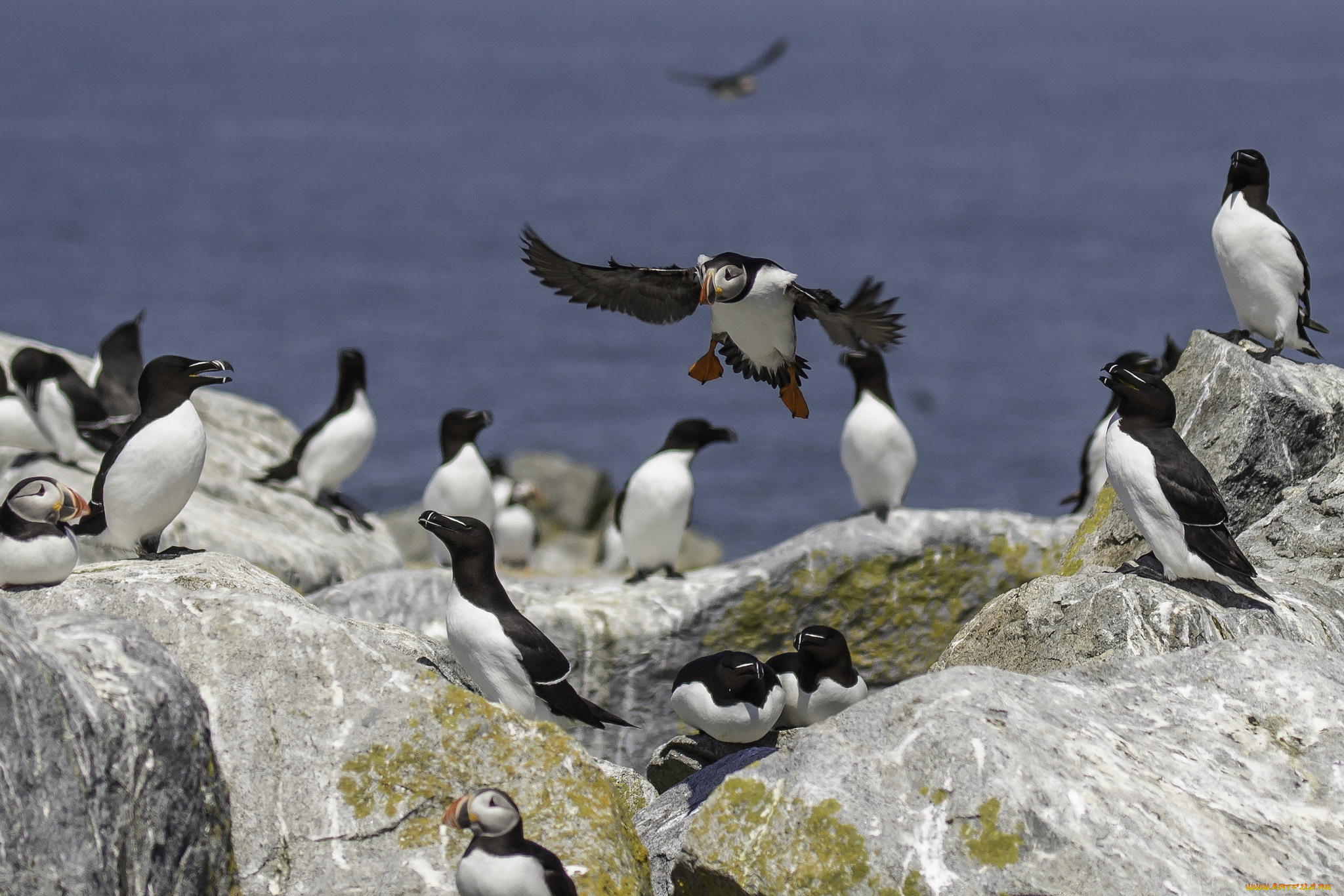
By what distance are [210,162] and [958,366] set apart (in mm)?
48714

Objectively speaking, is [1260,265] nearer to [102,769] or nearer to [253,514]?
[102,769]

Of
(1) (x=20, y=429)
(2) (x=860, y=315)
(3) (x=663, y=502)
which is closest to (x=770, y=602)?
(3) (x=663, y=502)

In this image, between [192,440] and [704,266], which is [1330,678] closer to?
[704,266]

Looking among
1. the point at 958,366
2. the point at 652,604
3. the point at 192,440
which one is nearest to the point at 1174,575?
the point at 652,604

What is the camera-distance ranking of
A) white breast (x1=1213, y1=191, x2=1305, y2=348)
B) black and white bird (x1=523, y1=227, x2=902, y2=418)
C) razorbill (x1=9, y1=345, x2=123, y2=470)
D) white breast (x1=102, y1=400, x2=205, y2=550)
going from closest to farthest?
black and white bird (x1=523, y1=227, x2=902, y2=418) < white breast (x1=102, y1=400, x2=205, y2=550) < white breast (x1=1213, y1=191, x2=1305, y2=348) < razorbill (x1=9, y1=345, x2=123, y2=470)

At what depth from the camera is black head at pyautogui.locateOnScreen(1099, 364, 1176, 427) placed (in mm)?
5656

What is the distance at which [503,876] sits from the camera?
3.84 meters

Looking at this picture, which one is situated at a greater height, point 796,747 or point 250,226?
point 796,747

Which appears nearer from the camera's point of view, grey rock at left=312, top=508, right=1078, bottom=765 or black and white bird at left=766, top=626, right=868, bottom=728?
black and white bird at left=766, top=626, right=868, bottom=728

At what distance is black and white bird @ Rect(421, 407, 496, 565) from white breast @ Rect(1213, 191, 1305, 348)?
16.9 ft

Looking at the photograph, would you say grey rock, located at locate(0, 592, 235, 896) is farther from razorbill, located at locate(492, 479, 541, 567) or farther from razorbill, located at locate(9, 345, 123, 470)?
razorbill, located at locate(492, 479, 541, 567)

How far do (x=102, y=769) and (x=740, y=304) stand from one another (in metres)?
2.82

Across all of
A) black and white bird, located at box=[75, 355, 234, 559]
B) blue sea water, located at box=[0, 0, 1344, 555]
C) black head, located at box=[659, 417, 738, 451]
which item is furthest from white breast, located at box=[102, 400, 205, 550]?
blue sea water, located at box=[0, 0, 1344, 555]

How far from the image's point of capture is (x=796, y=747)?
4348mm
